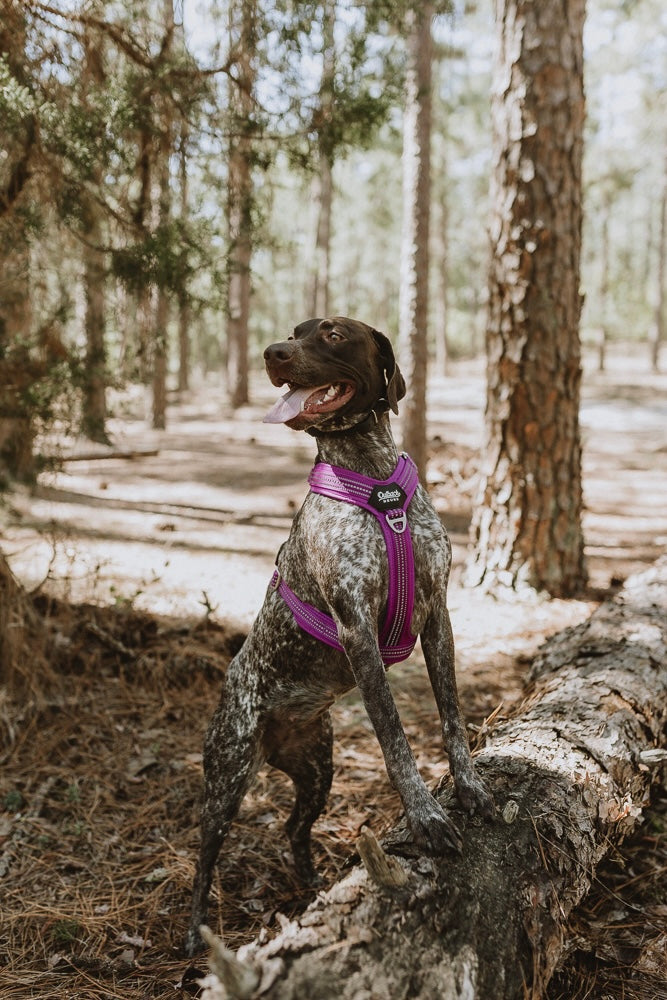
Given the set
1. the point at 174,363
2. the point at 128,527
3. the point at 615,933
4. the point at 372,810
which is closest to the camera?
the point at 615,933

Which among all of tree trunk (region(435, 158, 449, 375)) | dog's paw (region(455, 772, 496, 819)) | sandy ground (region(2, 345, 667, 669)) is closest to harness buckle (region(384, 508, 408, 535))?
dog's paw (region(455, 772, 496, 819))

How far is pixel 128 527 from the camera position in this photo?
27.5 feet

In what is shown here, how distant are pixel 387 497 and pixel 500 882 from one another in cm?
130

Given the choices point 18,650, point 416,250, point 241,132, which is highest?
point 416,250

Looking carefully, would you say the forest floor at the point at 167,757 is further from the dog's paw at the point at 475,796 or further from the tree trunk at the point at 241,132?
the tree trunk at the point at 241,132

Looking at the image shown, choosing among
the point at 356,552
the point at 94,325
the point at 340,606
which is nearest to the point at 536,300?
the point at 94,325

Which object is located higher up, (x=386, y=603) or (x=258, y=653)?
(x=386, y=603)

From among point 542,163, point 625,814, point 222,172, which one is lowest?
point 625,814

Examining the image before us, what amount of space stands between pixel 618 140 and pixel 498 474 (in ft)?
71.2

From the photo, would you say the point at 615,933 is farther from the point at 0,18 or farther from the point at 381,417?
the point at 0,18

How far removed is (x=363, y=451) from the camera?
2818mm

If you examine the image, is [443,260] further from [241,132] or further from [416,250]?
[241,132]

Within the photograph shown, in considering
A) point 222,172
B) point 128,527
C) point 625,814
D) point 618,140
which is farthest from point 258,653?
point 618,140

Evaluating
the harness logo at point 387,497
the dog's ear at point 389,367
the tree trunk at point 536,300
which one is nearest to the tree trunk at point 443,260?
the tree trunk at point 536,300
